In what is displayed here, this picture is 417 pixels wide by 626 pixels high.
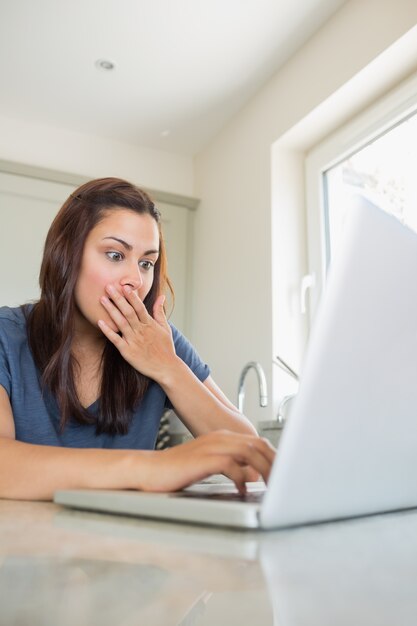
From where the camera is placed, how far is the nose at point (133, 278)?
1.11 metres

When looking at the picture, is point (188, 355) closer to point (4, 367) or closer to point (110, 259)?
point (110, 259)

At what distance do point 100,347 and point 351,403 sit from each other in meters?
0.87

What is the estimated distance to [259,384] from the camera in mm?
2246

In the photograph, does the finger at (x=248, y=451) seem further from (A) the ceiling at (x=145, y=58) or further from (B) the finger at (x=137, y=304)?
(A) the ceiling at (x=145, y=58)

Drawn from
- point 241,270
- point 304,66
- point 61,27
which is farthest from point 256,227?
point 61,27

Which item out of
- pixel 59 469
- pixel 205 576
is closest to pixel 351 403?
pixel 205 576

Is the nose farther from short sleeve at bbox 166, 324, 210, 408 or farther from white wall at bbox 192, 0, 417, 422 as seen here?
white wall at bbox 192, 0, 417, 422

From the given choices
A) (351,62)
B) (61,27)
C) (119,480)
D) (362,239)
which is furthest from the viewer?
(61,27)

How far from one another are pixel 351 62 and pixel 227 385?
151cm

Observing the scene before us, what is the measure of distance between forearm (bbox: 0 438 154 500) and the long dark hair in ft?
1.14

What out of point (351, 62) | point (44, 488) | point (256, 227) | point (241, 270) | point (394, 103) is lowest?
point (44, 488)

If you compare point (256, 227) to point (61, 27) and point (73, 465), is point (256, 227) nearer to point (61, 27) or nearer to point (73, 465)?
point (61, 27)

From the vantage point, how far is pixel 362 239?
0.31 meters

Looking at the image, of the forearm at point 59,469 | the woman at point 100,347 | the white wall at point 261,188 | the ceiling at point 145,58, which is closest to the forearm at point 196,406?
the woman at point 100,347
